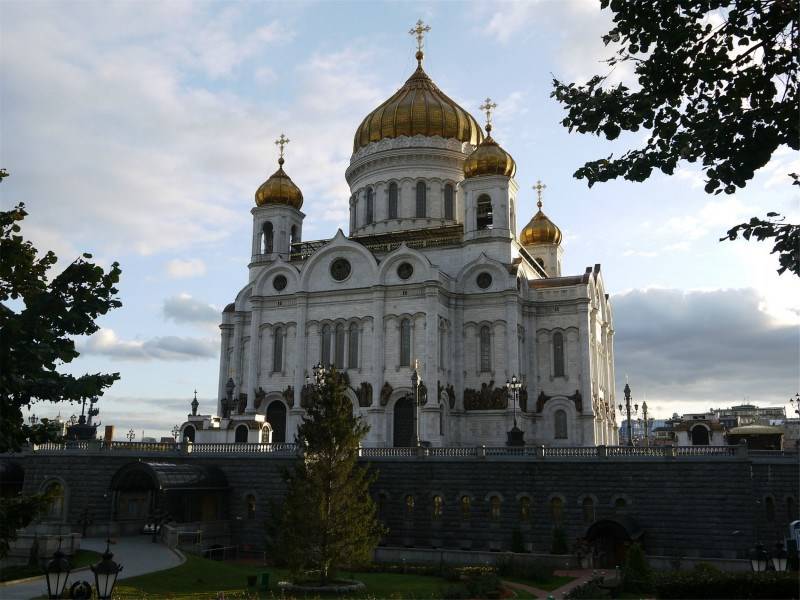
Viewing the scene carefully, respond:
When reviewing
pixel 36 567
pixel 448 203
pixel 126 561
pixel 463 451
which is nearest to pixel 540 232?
pixel 448 203

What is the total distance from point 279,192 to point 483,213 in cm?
1467

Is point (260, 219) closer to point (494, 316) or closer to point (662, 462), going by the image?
point (494, 316)

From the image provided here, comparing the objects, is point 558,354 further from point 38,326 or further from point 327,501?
point 38,326

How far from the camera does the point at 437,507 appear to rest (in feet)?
112

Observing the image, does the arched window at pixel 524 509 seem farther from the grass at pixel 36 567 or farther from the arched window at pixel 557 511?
the grass at pixel 36 567

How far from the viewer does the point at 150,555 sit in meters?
29.4

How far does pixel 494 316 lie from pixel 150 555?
24.3m

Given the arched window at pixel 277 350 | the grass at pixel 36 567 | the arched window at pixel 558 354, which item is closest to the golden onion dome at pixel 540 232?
the arched window at pixel 558 354

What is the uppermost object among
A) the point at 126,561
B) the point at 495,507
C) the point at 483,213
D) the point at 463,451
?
the point at 483,213

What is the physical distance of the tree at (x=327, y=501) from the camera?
2520cm

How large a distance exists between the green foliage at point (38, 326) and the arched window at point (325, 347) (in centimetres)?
3298

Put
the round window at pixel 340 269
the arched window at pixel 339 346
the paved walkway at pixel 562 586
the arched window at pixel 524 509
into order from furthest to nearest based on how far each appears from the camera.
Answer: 1. the round window at pixel 340 269
2. the arched window at pixel 339 346
3. the arched window at pixel 524 509
4. the paved walkway at pixel 562 586

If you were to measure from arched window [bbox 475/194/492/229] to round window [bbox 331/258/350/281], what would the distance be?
8.70 meters

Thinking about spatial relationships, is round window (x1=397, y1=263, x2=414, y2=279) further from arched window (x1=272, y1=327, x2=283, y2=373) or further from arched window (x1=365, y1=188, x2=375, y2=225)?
arched window (x1=365, y1=188, x2=375, y2=225)
